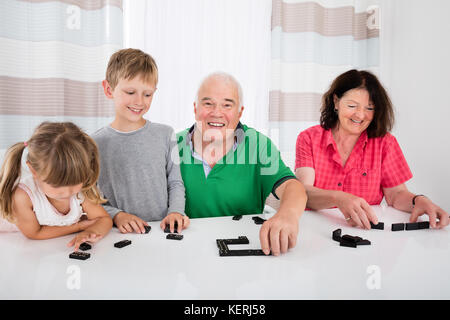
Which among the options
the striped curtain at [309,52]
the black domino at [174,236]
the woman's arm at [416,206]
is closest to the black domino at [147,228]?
the black domino at [174,236]

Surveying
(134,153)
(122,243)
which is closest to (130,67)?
Answer: (134,153)

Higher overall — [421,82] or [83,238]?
[421,82]

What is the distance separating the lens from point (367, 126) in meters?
1.85

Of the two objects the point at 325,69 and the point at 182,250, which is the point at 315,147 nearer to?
the point at 182,250

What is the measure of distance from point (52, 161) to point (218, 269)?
0.66m

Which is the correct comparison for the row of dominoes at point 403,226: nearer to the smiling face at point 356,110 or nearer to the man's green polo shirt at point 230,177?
the man's green polo shirt at point 230,177

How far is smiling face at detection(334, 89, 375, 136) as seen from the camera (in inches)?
71.1

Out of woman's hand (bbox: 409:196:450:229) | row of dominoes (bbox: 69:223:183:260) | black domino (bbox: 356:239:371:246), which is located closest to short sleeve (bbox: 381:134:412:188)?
woman's hand (bbox: 409:196:450:229)

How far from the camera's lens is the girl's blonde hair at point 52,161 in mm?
1095

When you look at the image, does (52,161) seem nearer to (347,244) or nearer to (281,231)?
(281,231)

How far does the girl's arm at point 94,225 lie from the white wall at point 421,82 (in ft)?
8.58

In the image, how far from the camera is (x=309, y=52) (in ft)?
10.1

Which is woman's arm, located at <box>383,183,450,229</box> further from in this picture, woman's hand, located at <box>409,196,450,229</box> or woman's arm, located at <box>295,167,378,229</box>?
woman's arm, located at <box>295,167,378,229</box>

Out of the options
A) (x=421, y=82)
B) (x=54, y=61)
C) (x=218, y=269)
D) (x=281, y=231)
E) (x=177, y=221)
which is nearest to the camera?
(x=218, y=269)
